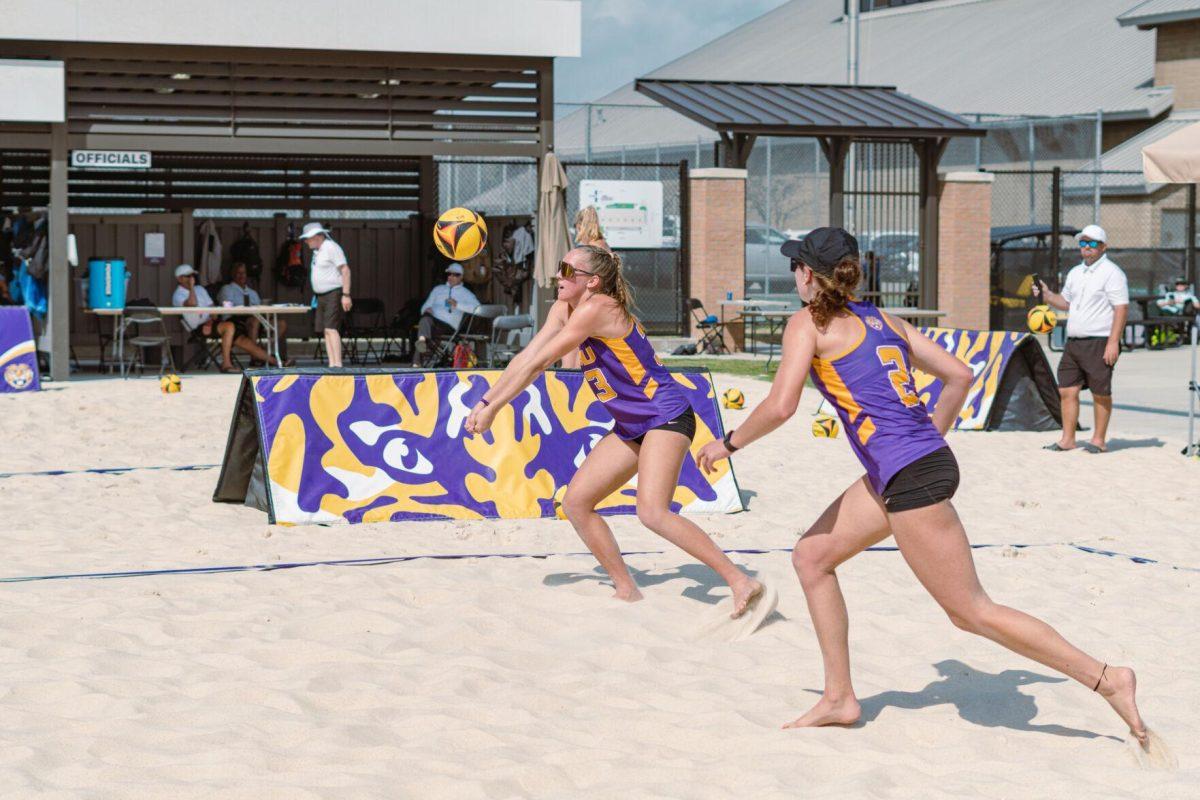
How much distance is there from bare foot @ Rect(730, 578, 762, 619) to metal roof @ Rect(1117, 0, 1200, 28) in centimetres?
3350

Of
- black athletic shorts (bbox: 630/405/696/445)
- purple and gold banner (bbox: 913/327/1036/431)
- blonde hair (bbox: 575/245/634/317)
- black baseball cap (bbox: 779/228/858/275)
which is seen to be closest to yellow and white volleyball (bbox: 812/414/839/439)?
black athletic shorts (bbox: 630/405/696/445)

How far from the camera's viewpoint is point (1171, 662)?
5.93m

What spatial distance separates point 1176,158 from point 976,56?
34.9 m

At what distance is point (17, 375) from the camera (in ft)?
51.8

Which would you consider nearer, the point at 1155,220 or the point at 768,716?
the point at 768,716

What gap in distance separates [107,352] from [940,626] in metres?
16.5

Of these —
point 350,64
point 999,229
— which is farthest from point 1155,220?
point 350,64

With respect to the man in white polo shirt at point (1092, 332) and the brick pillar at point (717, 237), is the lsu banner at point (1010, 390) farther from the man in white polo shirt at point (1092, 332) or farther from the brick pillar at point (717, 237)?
the brick pillar at point (717, 237)

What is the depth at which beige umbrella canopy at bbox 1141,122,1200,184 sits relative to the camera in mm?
12148

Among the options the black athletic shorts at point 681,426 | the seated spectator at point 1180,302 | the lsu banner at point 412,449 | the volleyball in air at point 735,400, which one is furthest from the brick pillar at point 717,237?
the black athletic shorts at point 681,426

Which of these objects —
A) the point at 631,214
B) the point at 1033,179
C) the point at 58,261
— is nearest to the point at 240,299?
the point at 58,261

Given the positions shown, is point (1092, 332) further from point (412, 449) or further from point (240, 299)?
point (240, 299)

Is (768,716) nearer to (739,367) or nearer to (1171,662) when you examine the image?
(1171,662)

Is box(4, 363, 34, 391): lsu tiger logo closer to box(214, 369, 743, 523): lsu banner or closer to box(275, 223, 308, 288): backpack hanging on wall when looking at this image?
box(275, 223, 308, 288): backpack hanging on wall
